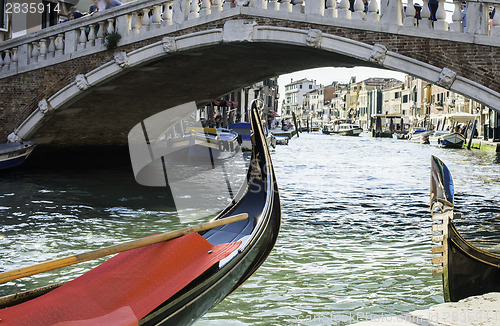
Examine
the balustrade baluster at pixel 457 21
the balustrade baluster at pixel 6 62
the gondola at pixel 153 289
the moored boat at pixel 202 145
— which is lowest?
the moored boat at pixel 202 145

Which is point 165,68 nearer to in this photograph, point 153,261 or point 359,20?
point 359,20

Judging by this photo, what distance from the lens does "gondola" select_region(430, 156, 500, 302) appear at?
1.92 metres

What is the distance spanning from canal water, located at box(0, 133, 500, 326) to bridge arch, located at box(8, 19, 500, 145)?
2.49 ft

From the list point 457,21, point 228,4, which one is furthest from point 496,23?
point 228,4

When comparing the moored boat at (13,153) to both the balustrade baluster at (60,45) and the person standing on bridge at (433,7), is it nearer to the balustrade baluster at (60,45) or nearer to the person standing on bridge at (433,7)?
the balustrade baluster at (60,45)

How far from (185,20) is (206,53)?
1.45ft

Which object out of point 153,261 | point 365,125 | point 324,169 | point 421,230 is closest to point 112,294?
point 153,261

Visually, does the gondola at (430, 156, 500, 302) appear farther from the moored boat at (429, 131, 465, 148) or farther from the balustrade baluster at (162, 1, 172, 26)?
the moored boat at (429, 131, 465, 148)

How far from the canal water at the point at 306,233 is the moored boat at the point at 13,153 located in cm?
16

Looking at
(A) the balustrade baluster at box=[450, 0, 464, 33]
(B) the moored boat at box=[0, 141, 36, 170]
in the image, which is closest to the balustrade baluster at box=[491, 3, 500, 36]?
(A) the balustrade baluster at box=[450, 0, 464, 33]

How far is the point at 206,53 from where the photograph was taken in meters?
5.75

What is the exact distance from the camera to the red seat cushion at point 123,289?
54.9 inches

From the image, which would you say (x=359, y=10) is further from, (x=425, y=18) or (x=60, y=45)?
(x=60, y=45)

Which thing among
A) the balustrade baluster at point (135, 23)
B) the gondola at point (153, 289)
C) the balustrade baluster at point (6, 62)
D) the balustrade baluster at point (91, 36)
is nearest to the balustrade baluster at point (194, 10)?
the balustrade baluster at point (135, 23)
